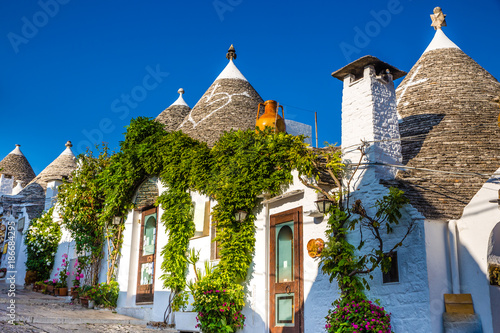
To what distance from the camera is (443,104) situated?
10.6 m

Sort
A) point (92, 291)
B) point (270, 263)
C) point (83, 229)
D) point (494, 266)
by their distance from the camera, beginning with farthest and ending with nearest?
1. point (83, 229)
2. point (92, 291)
3. point (270, 263)
4. point (494, 266)

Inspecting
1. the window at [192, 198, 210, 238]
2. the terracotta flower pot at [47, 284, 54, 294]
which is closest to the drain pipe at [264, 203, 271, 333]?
the window at [192, 198, 210, 238]

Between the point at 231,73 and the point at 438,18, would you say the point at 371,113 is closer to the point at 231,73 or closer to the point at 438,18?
the point at 438,18

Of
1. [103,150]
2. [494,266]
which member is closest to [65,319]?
[103,150]

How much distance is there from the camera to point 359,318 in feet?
23.3

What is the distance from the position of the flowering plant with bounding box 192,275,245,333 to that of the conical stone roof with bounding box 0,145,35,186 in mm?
24299

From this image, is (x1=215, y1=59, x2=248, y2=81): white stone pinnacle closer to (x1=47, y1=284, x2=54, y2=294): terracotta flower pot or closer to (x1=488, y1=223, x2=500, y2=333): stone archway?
(x1=47, y1=284, x2=54, y2=294): terracotta flower pot

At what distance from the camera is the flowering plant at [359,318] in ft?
22.9

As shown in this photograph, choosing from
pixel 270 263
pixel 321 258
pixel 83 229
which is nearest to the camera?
pixel 321 258

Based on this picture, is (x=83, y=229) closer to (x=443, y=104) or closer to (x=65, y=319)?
(x=65, y=319)

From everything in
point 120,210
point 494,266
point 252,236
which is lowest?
point 494,266

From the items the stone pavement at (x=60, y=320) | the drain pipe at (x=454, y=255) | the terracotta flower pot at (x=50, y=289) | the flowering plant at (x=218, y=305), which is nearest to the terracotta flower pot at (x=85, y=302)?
the stone pavement at (x=60, y=320)

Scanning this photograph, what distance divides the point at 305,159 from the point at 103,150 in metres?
8.91

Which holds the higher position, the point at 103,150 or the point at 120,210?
the point at 103,150
